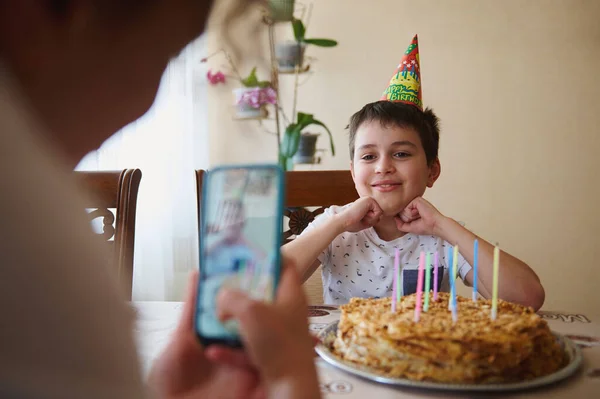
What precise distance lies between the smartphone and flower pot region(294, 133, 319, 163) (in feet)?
6.27

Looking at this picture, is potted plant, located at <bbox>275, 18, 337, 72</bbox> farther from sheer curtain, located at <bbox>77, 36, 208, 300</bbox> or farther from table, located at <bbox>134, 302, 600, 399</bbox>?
table, located at <bbox>134, 302, 600, 399</bbox>

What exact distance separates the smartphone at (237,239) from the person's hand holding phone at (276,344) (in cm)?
3

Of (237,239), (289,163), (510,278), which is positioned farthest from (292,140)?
(237,239)

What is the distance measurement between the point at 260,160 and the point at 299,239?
1456 mm

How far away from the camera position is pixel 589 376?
2.01 ft

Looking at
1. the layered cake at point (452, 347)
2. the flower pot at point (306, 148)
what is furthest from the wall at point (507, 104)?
the layered cake at point (452, 347)

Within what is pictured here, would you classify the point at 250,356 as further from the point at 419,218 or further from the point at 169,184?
the point at 169,184

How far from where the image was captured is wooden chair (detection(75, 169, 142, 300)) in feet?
3.97

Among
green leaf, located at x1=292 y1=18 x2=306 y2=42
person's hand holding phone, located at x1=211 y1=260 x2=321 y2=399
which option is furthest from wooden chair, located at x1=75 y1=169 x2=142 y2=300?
green leaf, located at x1=292 y1=18 x2=306 y2=42

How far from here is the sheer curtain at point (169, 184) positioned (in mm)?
2477

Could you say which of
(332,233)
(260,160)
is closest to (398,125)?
(332,233)

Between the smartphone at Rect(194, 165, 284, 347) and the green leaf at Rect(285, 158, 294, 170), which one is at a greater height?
the green leaf at Rect(285, 158, 294, 170)

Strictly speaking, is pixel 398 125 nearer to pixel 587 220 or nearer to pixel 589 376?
pixel 589 376

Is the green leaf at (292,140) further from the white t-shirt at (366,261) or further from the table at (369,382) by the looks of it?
the table at (369,382)
